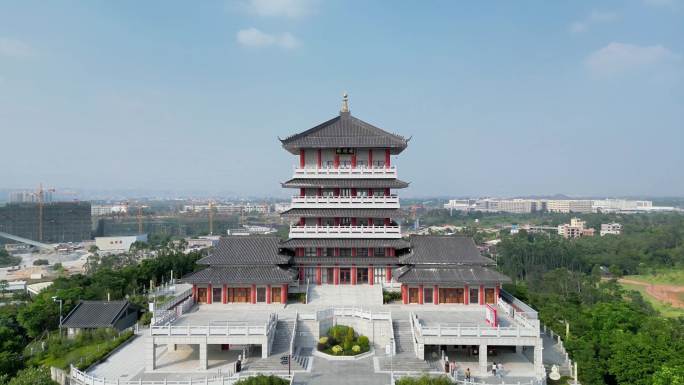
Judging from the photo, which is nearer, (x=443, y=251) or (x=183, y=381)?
(x=183, y=381)

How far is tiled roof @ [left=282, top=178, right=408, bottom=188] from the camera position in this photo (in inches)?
1406

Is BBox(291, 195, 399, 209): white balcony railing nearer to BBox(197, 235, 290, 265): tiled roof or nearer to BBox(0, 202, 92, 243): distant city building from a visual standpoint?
BBox(197, 235, 290, 265): tiled roof

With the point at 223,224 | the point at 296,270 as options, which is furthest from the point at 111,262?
the point at 223,224

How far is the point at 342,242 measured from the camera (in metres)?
35.6

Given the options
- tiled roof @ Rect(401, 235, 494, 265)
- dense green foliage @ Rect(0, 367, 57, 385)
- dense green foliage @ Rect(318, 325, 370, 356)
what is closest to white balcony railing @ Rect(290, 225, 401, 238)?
tiled roof @ Rect(401, 235, 494, 265)

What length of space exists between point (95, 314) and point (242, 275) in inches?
525

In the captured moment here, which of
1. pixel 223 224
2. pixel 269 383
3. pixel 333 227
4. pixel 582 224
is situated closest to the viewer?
pixel 269 383

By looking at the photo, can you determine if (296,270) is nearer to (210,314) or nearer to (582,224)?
(210,314)

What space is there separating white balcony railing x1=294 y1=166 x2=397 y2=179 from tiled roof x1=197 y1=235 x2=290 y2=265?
5475 mm

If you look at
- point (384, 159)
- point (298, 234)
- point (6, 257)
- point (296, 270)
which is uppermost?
point (384, 159)

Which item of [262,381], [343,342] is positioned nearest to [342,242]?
[343,342]

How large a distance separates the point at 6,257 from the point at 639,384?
400 feet

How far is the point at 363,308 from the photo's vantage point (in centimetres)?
3112

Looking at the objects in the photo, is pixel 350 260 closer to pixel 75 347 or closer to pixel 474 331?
pixel 474 331
